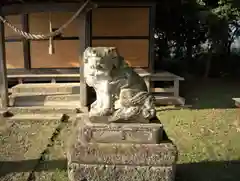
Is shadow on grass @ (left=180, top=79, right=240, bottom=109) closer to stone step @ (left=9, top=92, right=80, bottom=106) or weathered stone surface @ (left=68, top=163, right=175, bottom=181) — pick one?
stone step @ (left=9, top=92, right=80, bottom=106)

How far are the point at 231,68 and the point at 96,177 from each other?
1225 centimetres

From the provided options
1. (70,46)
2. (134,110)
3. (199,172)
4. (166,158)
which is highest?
(70,46)

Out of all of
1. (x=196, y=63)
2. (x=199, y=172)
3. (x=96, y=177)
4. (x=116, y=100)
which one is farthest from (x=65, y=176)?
(x=196, y=63)

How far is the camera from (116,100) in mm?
4070

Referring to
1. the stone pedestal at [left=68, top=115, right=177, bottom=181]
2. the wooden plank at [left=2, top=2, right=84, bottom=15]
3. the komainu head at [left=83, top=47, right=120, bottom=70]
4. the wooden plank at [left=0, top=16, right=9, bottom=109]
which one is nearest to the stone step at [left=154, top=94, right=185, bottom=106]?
the wooden plank at [left=2, top=2, right=84, bottom=15]

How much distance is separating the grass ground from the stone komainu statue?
1074 mm

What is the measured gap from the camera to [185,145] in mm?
5730

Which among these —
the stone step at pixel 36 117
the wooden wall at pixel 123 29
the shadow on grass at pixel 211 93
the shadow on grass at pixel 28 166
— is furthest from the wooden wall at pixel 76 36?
the shadow on grass at pixel 28 166

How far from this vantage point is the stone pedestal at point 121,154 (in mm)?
3859

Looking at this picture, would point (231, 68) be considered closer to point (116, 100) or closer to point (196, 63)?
point (196, 63)

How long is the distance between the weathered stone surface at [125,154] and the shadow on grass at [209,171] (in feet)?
2.47

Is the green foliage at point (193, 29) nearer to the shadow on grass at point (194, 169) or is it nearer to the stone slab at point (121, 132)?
the shadow on grass at point (194, 169)

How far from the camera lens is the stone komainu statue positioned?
3.88 meters

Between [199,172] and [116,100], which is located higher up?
[116,100]
